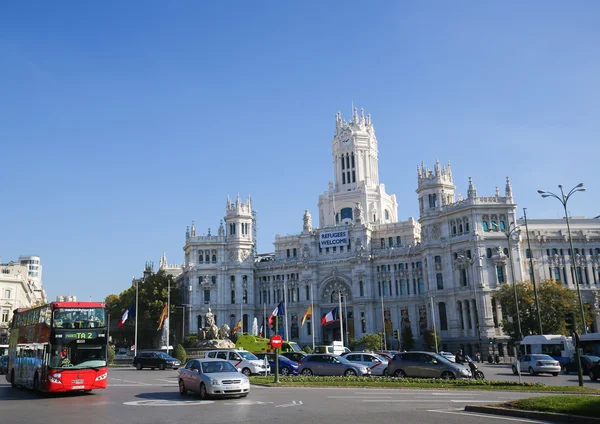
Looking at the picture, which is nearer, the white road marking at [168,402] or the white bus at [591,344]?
the white road marking at [168,402]

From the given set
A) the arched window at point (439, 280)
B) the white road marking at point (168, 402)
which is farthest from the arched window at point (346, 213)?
the white road marking at point (168, 402)

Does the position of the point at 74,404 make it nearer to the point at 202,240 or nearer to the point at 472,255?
the point at 472,255

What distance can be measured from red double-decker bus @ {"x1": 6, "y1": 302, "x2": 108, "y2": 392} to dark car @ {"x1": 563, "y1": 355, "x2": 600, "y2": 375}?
28.6 metres

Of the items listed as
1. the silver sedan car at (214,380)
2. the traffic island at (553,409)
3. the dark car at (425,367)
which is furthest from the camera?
the dark car at (425,367)

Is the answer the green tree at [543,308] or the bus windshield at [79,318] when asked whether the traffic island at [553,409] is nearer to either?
the bus windshield at [79,318]

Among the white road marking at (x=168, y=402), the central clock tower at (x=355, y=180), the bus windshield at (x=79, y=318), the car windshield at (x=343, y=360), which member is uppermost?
the central clock tower at (x=355, y=180)

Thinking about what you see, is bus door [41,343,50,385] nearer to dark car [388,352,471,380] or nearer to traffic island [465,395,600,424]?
traffic island [465,395,600,424]

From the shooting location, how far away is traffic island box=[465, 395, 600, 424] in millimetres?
15713

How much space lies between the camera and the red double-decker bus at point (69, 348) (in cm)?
2484

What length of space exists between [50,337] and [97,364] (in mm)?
2412

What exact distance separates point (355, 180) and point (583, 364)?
7622 cm

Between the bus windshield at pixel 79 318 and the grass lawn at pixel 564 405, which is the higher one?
the bus windshield at pixel 79 318

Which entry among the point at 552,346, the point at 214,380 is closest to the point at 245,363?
the point at 214,380

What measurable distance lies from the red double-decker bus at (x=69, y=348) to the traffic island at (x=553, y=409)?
54.1 feet
